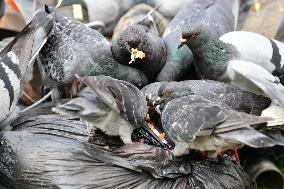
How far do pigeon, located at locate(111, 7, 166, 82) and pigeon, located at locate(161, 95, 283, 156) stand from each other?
24.1 inches

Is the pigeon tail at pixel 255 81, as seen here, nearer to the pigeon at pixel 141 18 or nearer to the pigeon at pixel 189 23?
the pigeon at pixel 189 23

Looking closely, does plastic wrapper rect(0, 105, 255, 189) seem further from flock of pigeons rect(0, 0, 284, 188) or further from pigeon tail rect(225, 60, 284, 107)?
pigeon tail rect(225, 60, 284, 107)

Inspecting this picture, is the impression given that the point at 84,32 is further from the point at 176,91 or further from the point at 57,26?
the point at 176,91

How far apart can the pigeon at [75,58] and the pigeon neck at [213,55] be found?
370 mm

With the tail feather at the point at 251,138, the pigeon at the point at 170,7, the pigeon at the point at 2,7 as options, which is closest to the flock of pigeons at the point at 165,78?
the tail feather at the point at 251,138

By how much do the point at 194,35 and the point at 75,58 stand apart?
0.70 metres

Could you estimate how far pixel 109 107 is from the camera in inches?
94.3

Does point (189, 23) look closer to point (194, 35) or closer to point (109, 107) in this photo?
point (194, 35)

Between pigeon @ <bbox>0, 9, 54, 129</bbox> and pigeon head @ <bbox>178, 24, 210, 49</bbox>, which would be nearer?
pigeon @ <bbox>0, 9, 54, 129</bbox>

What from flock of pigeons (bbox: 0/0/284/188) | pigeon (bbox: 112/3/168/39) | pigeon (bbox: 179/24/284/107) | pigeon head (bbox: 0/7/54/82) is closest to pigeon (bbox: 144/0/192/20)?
pigeon (bbox: 112/3/168/39)

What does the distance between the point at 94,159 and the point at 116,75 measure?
772 millimetres

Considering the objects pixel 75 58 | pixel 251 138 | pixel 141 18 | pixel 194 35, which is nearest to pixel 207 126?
pixel 251 138

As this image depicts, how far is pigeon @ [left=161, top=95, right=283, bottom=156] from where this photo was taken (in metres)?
2.16

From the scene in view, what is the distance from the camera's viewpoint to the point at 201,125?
2.28 m
